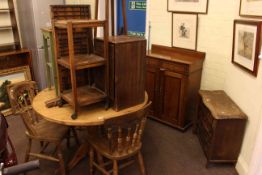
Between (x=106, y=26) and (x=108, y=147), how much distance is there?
98 centimetres

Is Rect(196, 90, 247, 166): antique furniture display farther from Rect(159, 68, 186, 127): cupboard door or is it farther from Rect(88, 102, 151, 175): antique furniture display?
Rect(88, 102, 151, 175): antique furniture display

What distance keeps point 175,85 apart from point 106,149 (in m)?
1.38

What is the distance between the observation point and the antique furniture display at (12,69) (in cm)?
342

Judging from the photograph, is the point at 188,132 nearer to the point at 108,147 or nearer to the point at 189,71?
the point at 189,71

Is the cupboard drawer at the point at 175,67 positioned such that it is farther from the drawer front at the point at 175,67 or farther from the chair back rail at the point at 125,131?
the chair back rail at the point at 125,131

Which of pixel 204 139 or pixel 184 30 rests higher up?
pixel 184 30

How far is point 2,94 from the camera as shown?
341cm

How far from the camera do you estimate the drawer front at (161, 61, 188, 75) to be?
280cm

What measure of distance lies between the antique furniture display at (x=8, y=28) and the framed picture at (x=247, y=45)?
3064 mm

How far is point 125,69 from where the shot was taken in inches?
74.0

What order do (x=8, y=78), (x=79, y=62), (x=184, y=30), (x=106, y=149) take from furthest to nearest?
(x=8, y=78) → (x=184, y=30) → (x=106, y=149) → (x=79, y=62)

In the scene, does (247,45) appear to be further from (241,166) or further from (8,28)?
(8,28)

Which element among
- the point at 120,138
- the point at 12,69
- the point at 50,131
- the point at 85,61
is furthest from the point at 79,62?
the point at 12,69

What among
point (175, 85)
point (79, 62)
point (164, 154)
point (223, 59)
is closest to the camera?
point (79, 62)
